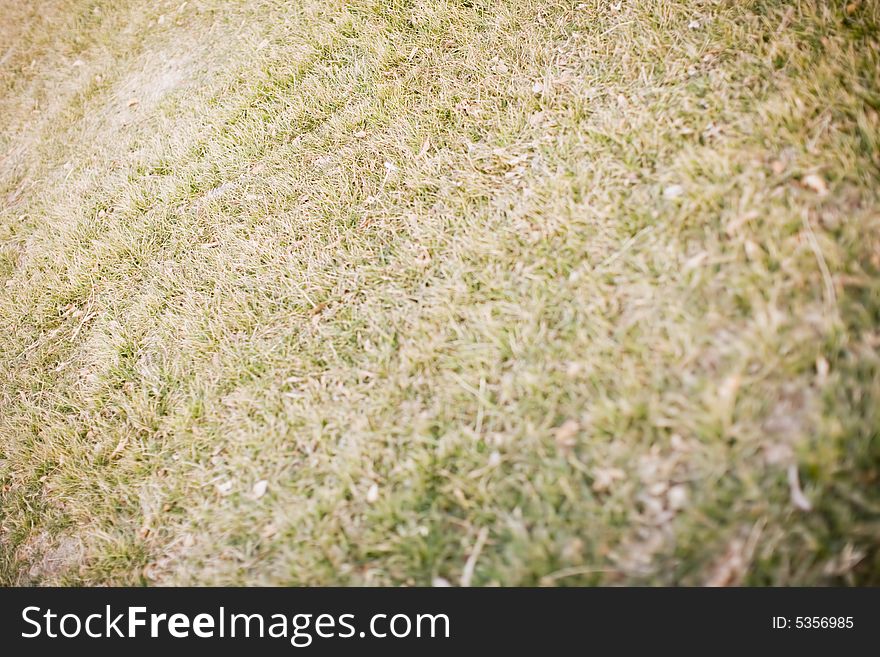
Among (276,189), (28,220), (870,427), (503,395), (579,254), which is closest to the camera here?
(870,427)

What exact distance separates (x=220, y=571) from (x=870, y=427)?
9.21ft

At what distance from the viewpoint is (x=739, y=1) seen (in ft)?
9.59

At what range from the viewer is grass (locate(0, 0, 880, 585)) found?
6.25ft

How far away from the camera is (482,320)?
101 inches

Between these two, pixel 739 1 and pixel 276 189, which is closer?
pixel 739 1

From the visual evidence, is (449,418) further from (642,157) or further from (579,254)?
(642,157)

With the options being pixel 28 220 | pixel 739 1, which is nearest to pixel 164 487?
pixel 28 220

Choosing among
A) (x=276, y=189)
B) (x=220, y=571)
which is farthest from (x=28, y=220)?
(x=220, y=571)

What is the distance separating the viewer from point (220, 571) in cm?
244

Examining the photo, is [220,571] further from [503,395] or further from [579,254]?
[579,254]

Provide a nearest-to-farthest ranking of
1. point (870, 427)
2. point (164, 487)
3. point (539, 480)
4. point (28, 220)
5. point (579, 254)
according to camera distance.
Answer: point (870, 427) < point (539, 480) < point (579, 254) < point (164, 487) < point (28, 220)

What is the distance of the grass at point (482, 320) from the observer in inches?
75.0
